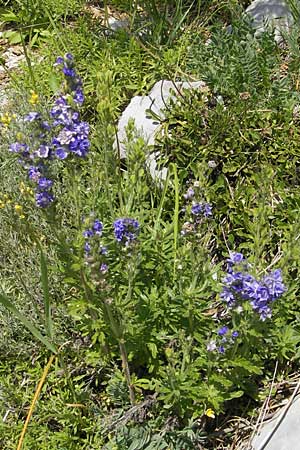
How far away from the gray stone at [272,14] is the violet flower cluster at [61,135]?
7.24ft

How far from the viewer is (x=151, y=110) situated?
11.5 ft

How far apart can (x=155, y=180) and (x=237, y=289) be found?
4.14 feet

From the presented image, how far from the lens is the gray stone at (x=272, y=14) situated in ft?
12.7

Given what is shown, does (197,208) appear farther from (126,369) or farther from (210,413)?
(210,413)

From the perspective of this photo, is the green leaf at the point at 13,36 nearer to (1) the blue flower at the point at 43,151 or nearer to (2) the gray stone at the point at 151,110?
(2) the gray stone at the point at 151,110

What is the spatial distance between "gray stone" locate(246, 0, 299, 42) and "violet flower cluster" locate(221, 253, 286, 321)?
2233 millimetres

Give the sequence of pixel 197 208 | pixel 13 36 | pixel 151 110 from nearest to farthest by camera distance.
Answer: pixel 197 208 → pixel 151 110 → pixel 13 36

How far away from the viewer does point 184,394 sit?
92.2 inches

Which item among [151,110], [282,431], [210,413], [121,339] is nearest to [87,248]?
[121,339]

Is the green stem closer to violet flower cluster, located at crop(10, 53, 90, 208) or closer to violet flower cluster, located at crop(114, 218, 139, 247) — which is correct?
violet flower cluster, located at crop(114, 218, 139, 247)


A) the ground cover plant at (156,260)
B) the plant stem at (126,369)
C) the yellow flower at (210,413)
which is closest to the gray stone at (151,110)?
the ground cover plant at (156,260)

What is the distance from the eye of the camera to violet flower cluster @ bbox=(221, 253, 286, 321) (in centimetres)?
197

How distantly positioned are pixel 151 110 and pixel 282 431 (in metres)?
1.84

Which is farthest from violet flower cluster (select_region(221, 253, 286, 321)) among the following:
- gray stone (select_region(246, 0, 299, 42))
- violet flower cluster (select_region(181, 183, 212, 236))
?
gray stone (select_region(246, 0, 299, 42))
